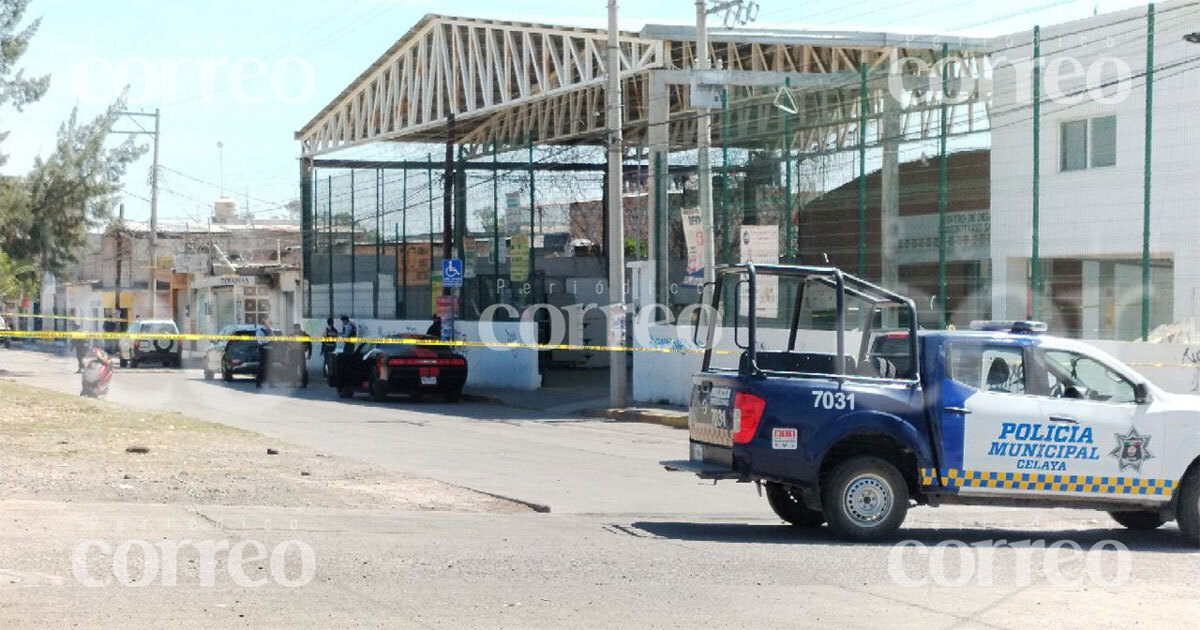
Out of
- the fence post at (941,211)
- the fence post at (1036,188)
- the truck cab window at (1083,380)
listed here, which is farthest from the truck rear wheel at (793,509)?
the fence post at (941,211)

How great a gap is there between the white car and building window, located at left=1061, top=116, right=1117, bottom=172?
34061 mm

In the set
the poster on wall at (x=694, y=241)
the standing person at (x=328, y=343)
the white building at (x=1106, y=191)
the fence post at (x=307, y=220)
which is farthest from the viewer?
the fence post at (x=307, y=220)

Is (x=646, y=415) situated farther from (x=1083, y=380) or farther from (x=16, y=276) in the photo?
(x=16, y=276)

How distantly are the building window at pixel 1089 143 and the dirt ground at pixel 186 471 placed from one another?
15.4 m

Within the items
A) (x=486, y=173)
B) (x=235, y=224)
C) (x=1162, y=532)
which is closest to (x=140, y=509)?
(x=1162, y=532)

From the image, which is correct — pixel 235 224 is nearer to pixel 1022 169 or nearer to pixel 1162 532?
pixel 1022 169

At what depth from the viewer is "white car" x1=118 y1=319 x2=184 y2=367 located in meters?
52.0

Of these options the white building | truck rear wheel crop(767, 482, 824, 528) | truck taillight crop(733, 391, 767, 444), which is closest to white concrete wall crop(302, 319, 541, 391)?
the white building

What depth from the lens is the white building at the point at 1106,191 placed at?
861 inches

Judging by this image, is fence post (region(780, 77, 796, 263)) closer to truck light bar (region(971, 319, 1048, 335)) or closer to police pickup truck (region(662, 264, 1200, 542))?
truck light bar (region(971, 319, 1048, 335))

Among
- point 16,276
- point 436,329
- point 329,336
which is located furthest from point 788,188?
point 16,276

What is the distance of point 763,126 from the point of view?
28422 millimetres

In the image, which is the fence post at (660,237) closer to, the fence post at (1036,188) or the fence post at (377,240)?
the fence post at (1036,188)

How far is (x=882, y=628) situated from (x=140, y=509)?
633 centimetres
